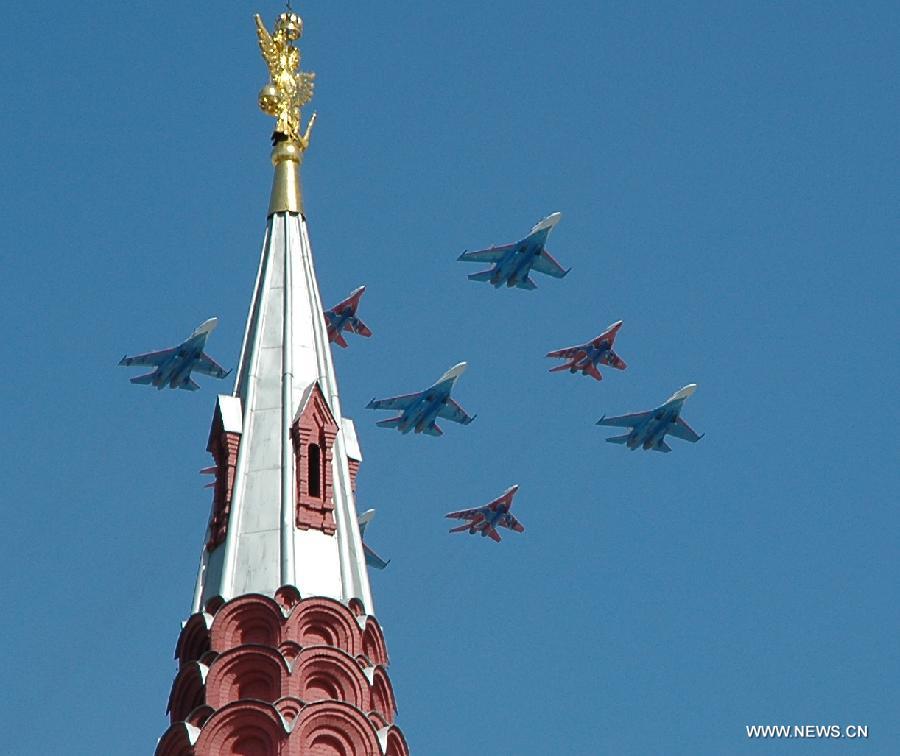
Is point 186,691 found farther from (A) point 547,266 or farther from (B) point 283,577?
(A) point 547,266

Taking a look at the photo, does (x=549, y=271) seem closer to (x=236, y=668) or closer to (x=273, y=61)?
(x=273, y=61)

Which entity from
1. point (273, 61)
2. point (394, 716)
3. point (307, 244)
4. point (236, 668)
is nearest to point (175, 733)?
point (236, 668)

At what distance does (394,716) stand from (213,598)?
14.6 ft

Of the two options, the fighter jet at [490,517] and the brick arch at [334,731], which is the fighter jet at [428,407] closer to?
the fighter jet at [490,517]

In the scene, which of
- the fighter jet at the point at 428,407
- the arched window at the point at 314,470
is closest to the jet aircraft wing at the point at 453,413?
the fighter jet at the point at 428,407

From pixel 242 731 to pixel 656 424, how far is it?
31966 mm

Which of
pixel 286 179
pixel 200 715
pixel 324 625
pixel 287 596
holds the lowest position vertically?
pixel 200 715

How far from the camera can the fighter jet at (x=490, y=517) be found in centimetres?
7275

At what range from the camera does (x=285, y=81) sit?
61.7m

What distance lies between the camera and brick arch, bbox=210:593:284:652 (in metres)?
47.2

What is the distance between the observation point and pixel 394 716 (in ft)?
158

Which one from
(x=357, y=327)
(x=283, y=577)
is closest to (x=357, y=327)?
(x=357, y=327)

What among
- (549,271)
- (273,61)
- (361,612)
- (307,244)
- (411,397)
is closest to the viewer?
(361,612)

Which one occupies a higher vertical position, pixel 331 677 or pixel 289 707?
pixel 331 677
